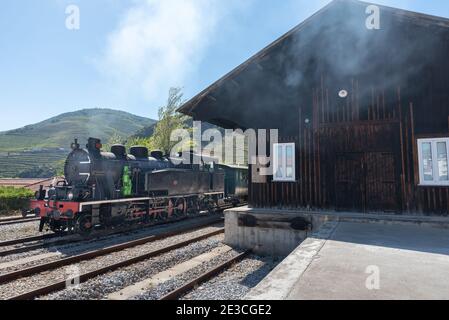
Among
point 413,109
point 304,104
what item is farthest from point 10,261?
point 413,109

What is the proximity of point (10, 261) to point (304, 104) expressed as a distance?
8.93 meters

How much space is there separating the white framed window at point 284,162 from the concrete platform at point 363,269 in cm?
321

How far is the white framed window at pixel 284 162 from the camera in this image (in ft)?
31.1

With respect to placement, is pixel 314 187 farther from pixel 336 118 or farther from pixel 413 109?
pixel 413 109

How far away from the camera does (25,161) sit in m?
88.4

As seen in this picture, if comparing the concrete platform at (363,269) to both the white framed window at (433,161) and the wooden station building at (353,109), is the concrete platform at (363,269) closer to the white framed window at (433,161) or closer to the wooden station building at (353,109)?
the white framed window at (433,161)

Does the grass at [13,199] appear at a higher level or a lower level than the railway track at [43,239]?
higher

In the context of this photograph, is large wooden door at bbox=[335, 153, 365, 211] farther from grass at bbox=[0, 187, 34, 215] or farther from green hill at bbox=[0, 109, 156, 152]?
green hill at bbox=[0, 109, 156, 152]

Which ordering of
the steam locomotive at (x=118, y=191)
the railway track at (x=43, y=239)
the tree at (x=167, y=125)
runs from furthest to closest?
the tree at (x=167, y=125) → the steam locomotive at (x=118, y=191) → the railway track at (x=43, y=239)

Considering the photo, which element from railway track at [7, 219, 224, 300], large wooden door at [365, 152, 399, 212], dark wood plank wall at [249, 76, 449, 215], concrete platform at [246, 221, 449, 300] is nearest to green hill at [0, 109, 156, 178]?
railway track at [7, 219, 224, 300]

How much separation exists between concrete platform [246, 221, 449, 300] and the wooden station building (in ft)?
7.47

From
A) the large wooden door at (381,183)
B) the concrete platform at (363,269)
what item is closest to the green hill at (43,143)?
the large wooden door at (381,183)

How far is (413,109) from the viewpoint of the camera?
325 inches
